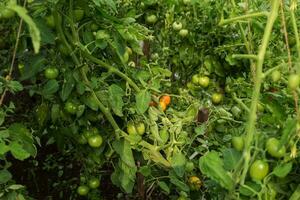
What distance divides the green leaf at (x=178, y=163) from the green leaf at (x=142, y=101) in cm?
22

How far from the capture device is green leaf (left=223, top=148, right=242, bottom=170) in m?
1.06

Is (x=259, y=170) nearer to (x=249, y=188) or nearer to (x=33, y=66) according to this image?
(x=249, y=188)

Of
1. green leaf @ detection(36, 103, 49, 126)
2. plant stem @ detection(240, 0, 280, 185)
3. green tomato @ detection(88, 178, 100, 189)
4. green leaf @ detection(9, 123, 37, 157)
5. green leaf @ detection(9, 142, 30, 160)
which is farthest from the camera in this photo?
green tomato @ detection(88, 178, 100, 189)

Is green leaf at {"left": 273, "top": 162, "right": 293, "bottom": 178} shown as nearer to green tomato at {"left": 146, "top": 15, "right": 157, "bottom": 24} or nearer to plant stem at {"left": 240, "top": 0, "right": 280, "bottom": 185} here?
plant stem at {"left": 240, "top": 0, "right": 280, "bottom": 185}

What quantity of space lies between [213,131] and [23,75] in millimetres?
806

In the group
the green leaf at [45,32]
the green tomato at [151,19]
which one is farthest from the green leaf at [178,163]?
the green tomato at [151,19]

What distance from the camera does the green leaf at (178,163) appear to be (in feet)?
5.53

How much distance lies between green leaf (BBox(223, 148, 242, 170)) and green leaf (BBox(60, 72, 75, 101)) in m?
0.69

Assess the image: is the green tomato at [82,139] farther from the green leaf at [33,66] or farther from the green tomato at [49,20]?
the green tomato at [49,20]

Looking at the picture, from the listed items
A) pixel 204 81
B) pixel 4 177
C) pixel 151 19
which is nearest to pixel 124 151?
pixel 4 177

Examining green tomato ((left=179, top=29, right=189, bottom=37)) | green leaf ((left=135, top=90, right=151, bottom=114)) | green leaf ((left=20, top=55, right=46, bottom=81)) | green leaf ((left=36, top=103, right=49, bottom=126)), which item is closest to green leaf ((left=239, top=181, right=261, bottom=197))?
green leaf ((left=135, top=90, right=151, bottom=114))

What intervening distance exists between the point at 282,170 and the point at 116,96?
2.37 feet

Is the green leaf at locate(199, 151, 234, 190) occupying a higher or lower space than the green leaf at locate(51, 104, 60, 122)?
higher

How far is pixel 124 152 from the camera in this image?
1.70 m
